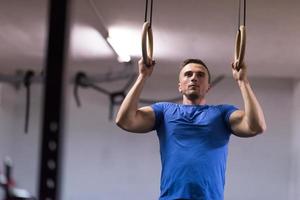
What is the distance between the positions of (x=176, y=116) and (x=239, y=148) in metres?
4.22

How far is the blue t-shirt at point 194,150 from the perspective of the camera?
1.80 m

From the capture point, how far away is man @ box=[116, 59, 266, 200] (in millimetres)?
1808

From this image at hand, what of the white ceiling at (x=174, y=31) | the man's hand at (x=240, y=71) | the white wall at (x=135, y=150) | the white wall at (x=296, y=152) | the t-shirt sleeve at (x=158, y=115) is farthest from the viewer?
the white wall at (x=135, y=150)

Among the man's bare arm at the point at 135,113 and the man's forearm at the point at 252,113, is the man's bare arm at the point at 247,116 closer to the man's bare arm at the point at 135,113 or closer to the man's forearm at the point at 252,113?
the man's forearm at the point at 252,113

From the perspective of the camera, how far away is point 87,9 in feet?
12.4

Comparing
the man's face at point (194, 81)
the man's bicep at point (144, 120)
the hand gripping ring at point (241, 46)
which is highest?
the hand gripping ring at point (241, 46)

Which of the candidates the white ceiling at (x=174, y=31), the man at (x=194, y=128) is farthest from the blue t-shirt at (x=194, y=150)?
the white ceiling at (x=174, y=31)

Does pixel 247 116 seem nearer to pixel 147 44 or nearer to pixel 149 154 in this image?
pixel 147 44

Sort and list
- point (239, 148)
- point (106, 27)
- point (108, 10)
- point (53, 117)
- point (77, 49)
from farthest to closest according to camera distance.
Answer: point (239, 148)
point (77, 49)
point (106, 27)
point (108, 10)
point (53, 117)

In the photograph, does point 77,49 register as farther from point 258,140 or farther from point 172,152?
point 172,152

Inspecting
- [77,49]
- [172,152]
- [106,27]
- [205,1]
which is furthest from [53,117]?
[77,49]

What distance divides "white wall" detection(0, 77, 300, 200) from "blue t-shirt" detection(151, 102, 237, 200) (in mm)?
4111

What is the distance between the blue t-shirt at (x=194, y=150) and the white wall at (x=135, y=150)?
411 cm

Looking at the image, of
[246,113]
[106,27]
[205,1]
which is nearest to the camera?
[246,113]
